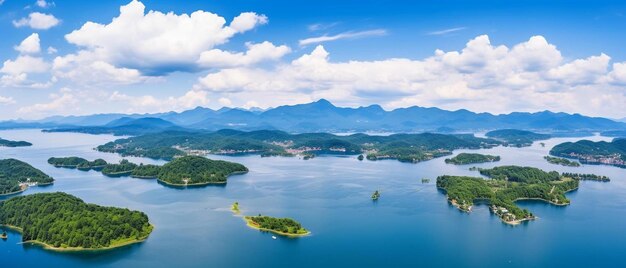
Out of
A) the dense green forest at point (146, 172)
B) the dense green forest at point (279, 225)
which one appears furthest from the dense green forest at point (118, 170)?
the dense green forest at point (279, 225)

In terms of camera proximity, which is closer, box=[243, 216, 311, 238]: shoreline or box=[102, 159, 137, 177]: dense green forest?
box=[243, 216, 311, 238]: shoreline

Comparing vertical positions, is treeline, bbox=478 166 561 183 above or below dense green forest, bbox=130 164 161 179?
above

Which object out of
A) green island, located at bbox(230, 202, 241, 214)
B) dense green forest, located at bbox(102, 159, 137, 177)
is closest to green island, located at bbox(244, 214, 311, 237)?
green island, located at bbox(230, 202, 241, 214)

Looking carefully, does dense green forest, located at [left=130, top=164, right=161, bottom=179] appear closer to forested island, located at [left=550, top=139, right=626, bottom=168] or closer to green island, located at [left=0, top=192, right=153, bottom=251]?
green island, located at [left=0, top=192, right=153, bottom=251]

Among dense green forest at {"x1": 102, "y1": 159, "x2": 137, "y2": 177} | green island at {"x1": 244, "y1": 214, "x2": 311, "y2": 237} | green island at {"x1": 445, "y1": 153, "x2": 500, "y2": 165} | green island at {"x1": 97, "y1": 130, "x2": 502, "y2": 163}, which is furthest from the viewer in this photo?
green island at {"x1": 97, "y1": 130, "x2": 502, "y2": 163}

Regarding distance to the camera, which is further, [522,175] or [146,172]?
[146,172]

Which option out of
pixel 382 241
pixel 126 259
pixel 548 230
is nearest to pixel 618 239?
pixel 548 230

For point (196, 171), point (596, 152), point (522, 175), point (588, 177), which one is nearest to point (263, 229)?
point (196, 171)

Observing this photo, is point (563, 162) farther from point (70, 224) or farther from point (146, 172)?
point (70, 224)
